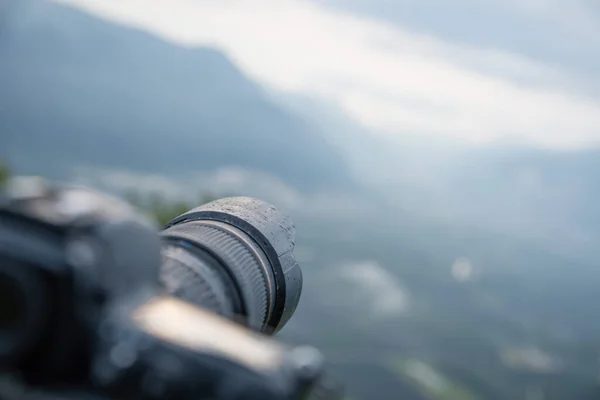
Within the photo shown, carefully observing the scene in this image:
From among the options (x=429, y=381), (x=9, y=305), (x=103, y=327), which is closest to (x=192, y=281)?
(x=103, y=327)

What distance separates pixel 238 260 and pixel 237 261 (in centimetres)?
3

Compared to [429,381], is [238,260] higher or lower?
lower

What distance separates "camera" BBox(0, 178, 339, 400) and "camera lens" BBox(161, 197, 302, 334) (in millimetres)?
756

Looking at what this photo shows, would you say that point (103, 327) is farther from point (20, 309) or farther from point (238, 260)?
point (238, 260)

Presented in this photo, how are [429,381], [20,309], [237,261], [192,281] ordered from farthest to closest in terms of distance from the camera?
[429,381] → [237,261] → [192,281] → [20,309]

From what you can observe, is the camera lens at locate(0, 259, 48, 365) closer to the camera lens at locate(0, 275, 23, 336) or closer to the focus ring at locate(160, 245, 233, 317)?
the camera lens at locate(0, 275, 23, 336)

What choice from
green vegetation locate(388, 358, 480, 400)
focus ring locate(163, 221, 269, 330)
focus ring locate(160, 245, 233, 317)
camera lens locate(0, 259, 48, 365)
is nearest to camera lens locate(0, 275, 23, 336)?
camera lens locate(0, 259, 48, 365)

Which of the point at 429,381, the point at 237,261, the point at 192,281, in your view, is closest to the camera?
the point at 192,281

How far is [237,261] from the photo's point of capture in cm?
409

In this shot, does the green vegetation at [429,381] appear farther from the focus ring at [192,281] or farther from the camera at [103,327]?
the camera at [103,327]

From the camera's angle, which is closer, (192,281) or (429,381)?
(192,281)

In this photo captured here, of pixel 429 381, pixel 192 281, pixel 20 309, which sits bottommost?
pixel 20 309

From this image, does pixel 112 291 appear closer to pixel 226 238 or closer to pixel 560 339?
pixel 226 238

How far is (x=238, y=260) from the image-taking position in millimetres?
4121
